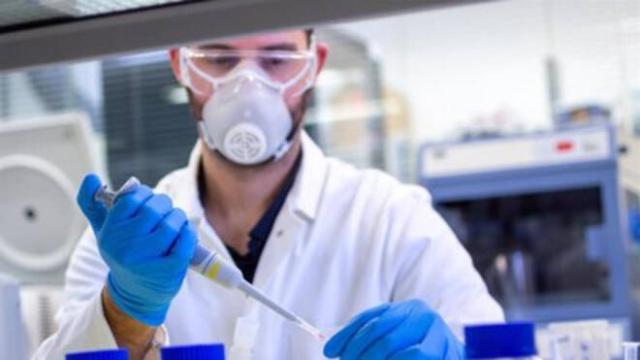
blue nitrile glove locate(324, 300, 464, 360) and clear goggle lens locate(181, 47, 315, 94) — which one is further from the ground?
clear goggle lens locate(181, 47, 315, 94)

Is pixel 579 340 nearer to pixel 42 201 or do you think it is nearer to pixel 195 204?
pixel 195 204

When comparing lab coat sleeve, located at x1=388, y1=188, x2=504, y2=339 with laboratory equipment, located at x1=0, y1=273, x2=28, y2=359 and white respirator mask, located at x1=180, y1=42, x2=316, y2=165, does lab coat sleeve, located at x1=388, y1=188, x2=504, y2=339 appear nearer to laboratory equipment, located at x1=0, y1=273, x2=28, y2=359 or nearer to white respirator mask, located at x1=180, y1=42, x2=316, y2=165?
white respirator mask, located at x1=180, y1=42, x2=316, y2=165

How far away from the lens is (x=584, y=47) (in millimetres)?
4266

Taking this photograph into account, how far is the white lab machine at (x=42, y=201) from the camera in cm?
202

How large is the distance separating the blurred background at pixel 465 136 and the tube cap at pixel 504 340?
316 mm

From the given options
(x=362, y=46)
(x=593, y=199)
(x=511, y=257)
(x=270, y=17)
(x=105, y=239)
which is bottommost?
(x=511, y=257)

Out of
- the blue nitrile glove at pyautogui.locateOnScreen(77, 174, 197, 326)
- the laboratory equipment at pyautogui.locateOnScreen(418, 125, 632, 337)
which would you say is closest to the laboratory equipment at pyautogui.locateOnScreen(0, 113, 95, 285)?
the blue nitrile glove at pyautogui.locateOnScreen(77, 174, 197, 326)

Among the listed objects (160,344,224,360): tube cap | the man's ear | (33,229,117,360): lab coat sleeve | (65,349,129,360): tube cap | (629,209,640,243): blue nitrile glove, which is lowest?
(629,209,640,243): blue nitrile glove

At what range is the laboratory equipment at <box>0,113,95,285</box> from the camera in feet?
6.65

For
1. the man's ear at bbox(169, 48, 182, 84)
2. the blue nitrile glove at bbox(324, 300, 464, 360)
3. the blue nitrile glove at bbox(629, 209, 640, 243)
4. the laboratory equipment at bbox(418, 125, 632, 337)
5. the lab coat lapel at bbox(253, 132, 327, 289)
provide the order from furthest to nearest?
the blue nitrile glove at bbox(629, 209, 640, 243)
the laboratory equipment at bbox(418, 125, 632, 337)
the lab coat lapel at bbox(253, 132, 327, 289)
the man's ear at bbox(169, 48, 182, 84)
the blue nitrile glove at bbox(324, 300, 464, 360)

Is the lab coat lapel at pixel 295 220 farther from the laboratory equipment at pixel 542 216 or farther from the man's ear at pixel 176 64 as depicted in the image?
the laboratory equipment at pixel 542 216

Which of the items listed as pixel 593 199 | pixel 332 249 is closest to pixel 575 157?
pixel 593 199

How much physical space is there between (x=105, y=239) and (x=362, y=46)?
3275 mm

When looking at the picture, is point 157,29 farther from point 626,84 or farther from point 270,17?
point 626,84
